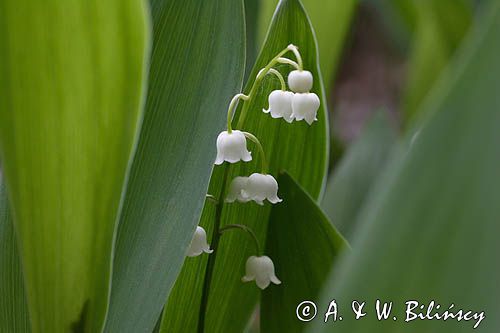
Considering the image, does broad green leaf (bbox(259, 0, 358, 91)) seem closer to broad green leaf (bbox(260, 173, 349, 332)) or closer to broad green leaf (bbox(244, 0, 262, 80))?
broad green leaf (bbox(244, 0, 262, 80))

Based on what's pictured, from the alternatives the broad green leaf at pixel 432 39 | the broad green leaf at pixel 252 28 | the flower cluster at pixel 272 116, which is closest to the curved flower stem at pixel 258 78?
the flower cluster at pixel 272 116

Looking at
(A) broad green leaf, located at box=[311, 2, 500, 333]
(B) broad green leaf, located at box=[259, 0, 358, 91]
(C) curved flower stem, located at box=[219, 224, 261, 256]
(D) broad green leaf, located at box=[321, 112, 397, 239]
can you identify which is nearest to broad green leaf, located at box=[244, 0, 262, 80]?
(B) broad green leaf, located at box=[259, 0, 358, 91]

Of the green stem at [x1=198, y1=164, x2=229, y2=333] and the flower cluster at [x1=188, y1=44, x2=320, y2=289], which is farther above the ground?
the flower cluster at [x1=188, y1=44, x2=320, y2=289]

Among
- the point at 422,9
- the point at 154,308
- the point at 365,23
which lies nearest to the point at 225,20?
the point at 154,308

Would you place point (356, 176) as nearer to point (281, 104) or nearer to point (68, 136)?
point (281, 104)

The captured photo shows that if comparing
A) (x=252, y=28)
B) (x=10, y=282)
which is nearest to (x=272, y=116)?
(x=10, y=282)

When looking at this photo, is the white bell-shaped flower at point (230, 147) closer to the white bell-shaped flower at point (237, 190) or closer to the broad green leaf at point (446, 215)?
the white bell-shaped flower at point (237, 190)
